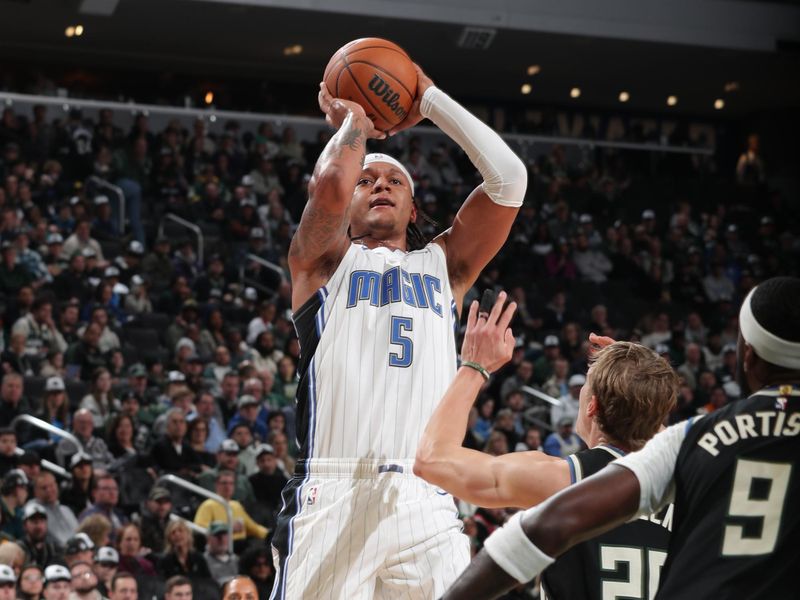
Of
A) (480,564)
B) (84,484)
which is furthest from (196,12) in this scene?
(480,564)

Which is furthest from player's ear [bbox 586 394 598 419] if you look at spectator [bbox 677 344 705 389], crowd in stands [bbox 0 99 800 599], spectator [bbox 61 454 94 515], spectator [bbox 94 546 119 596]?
spectator [bbox 677 344 705 389]

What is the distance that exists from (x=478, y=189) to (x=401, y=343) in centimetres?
82

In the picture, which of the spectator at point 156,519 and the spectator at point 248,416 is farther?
the spectator at point 248,416

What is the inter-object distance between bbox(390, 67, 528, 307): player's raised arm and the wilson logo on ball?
106 mm

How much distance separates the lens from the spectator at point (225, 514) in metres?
11.3

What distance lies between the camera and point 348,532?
445cm

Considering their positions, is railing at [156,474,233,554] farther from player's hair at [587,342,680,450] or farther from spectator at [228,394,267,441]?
player's hair at [587,342,680,450]

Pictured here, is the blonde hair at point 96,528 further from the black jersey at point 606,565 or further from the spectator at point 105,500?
the black jersey at point 606,565

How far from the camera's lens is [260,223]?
62.3ft

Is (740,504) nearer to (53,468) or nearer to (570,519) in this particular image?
(570,519)

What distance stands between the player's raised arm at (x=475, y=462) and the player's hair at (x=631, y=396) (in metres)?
0.24

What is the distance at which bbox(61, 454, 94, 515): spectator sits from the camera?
11.1 m

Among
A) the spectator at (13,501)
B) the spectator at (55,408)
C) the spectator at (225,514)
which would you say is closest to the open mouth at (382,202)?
the spectator at (13,501)

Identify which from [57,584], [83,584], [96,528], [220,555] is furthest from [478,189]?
[220,555]
